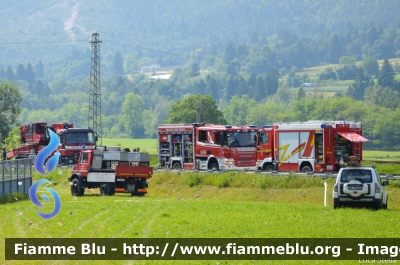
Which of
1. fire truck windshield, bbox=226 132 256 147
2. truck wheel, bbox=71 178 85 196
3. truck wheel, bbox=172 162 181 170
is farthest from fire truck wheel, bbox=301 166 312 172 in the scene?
truck wheel, bbox=71 178 85 196

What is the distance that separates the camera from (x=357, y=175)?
31.0 meters

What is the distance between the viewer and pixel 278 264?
1941 centimetres

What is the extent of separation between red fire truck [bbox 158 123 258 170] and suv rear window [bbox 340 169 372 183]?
20.3 meters

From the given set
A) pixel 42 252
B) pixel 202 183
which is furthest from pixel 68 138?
pixel 42 252

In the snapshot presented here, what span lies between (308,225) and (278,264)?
661cm

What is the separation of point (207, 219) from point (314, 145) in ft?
65.2

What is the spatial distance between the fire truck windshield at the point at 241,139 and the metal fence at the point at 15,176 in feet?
43.4

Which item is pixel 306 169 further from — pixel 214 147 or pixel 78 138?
pixel 78 138

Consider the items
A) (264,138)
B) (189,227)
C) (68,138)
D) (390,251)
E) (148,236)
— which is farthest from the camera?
(68,138)

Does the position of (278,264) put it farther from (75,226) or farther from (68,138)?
(68,138)

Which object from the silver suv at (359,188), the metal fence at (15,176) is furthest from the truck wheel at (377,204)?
the metal fence at (15,176)

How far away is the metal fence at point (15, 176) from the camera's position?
40312 mm

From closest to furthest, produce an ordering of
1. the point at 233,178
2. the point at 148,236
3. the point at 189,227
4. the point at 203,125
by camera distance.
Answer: the point at 148,236
the point at 189,227
the point at 233,178
the point at 203,125

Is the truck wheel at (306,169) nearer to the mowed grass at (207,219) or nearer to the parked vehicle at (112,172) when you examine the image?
the mowed grass at (207,219)
